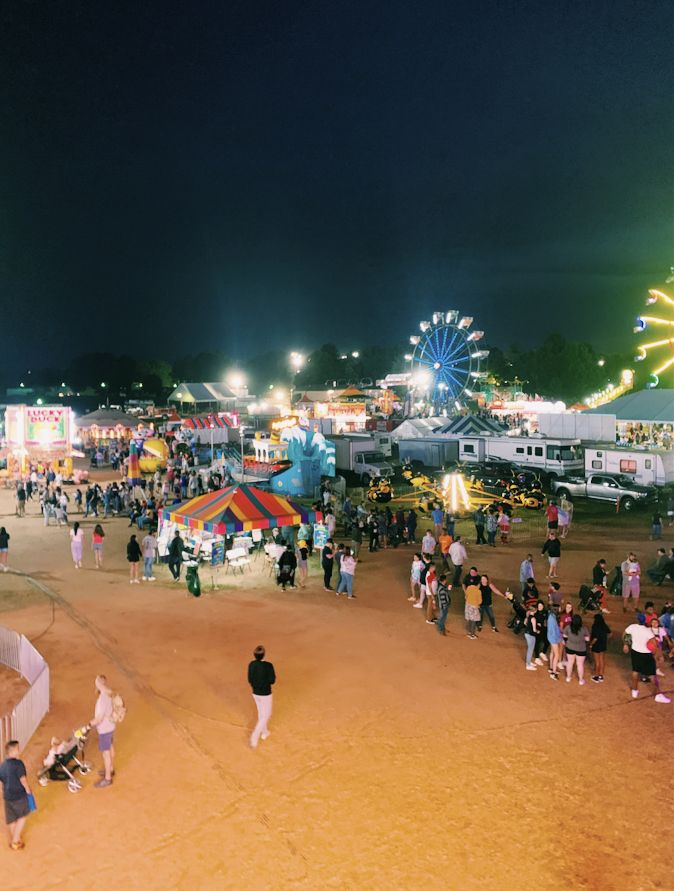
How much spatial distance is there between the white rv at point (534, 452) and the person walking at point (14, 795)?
82.2 ft

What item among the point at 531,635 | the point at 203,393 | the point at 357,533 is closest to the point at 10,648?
the point at 531,635

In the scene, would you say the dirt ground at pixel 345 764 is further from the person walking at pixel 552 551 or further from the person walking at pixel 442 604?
the person walking at pixel 552 551

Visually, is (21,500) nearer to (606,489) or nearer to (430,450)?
(430,450)

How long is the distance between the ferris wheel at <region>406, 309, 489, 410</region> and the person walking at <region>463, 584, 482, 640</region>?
41.8 m

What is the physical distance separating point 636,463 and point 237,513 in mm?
17340

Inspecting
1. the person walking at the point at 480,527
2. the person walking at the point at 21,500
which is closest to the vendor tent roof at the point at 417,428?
the person walking at the point at 480,527

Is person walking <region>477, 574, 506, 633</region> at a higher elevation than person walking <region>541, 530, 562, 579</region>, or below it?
below

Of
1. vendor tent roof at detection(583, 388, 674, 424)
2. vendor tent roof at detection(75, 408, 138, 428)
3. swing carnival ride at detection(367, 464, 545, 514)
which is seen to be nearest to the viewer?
swing carnival ride at detection(367, 464, 545, 514)

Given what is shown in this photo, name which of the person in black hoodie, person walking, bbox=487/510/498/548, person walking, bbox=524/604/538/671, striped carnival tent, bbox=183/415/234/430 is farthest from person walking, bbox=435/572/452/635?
striped carnival tent, bbox=183/415/234/430

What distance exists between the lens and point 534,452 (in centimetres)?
2869

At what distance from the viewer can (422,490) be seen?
28.4 meters

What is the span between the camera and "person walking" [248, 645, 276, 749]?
747 cm

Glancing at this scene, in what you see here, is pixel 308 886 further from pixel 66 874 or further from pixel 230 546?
pixel 230 546

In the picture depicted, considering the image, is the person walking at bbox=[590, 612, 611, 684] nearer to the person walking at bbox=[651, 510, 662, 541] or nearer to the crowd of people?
A: the crowd of people
